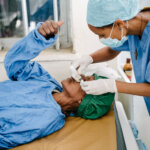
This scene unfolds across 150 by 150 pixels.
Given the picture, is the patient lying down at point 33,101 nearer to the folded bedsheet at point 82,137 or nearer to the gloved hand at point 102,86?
the folded bedsheet at point 82,137

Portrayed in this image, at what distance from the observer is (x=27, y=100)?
1.41 m

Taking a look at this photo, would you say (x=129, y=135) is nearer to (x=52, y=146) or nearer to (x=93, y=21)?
(x=52, y=146)

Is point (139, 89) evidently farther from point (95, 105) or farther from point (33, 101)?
point (33, 101)

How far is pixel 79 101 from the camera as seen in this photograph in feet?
4.86

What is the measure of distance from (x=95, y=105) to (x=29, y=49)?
647 millimetres

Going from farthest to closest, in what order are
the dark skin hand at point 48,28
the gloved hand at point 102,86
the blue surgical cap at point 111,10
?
the dark skin hand at point 48,28, the gloved hand at point 102,86, the blue surgical cap at point 111,10

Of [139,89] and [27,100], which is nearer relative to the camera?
[139,89]

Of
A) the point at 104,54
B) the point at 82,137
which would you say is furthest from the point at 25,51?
the point at 82,137

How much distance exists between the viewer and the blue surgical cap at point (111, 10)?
1.07 m

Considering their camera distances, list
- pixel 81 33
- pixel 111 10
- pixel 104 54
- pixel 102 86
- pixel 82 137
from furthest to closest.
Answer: pixel 81 33
pixel 104 54
pixel 82 137
pixel 102 86
pixel 111 10

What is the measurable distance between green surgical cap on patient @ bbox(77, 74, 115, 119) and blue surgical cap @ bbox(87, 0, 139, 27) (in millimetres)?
563

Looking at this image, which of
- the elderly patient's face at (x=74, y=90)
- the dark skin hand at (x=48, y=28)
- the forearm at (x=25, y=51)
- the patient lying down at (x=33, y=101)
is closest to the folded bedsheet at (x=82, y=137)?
the patient lying down at (x=33, y=101)

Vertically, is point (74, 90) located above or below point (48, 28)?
below

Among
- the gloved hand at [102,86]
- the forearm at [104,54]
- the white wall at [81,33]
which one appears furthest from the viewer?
the white wall at [81,33]
